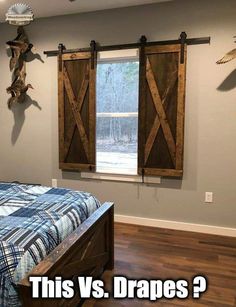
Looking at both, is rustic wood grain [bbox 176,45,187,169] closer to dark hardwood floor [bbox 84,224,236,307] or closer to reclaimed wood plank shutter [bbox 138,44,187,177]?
reclaimed wood plank shutter [bbox 138,44,187,177]

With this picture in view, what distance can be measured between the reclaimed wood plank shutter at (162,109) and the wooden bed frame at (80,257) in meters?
1.21

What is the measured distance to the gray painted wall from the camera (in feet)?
11.2

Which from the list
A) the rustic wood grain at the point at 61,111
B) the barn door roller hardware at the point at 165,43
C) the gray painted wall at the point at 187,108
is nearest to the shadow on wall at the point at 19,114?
the gray painted wall at the point at 187,108

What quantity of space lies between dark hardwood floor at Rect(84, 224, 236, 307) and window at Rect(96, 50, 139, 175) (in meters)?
0.90

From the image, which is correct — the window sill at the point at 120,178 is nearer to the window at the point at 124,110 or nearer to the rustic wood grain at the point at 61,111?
the window at the point at 124,110

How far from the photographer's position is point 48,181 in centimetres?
427

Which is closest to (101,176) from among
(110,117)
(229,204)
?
(110,117)

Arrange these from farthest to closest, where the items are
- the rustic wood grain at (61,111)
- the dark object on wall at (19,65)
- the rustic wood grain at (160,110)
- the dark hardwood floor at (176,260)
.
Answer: the dark object on wall at (19,65)
the rustic wood grain at (61,111)
the rustic wood grain at (160,110)
the dark hardwood floor at (176,260)

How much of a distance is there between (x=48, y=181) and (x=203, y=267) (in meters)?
2.44

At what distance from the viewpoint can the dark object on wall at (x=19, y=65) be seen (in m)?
4.08

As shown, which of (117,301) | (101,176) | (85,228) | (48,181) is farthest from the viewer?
(48,181)

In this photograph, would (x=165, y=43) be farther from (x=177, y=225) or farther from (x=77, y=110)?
(x=177, y=225)

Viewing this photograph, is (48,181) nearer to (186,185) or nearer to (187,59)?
(186,185)

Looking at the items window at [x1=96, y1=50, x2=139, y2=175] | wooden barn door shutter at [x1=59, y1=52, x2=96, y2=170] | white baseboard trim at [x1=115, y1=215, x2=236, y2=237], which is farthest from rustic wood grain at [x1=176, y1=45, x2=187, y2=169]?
wooden barn door shutter at [x1=59, y1=52, x2=96, y2=170]
